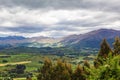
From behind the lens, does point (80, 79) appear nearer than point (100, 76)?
No

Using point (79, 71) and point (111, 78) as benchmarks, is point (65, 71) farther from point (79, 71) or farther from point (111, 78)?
point (111, 78)

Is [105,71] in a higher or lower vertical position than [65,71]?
higher

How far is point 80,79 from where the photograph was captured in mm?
78562

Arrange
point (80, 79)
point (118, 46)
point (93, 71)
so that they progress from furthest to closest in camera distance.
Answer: point (80, 79) → point (118, 46) → point (93, 71)

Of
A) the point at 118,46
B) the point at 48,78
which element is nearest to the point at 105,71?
the point at 118,46

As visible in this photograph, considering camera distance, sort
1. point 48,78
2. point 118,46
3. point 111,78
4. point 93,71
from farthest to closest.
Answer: point 48,78 < point 118,46 < point 93,71 < point 111,78

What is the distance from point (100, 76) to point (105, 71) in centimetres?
73

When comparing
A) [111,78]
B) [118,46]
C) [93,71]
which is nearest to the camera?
[111,78]

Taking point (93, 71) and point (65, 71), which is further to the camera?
point (65, 71)

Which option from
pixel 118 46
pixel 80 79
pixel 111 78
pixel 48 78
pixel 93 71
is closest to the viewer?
pixel 111 78

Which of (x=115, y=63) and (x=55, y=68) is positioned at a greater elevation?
(x=115, y=63)

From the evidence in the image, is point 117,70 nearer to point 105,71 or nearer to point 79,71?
point 105,71

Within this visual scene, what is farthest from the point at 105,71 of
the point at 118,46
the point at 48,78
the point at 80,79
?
the point at 48,78

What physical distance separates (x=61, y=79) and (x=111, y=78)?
188 ft
